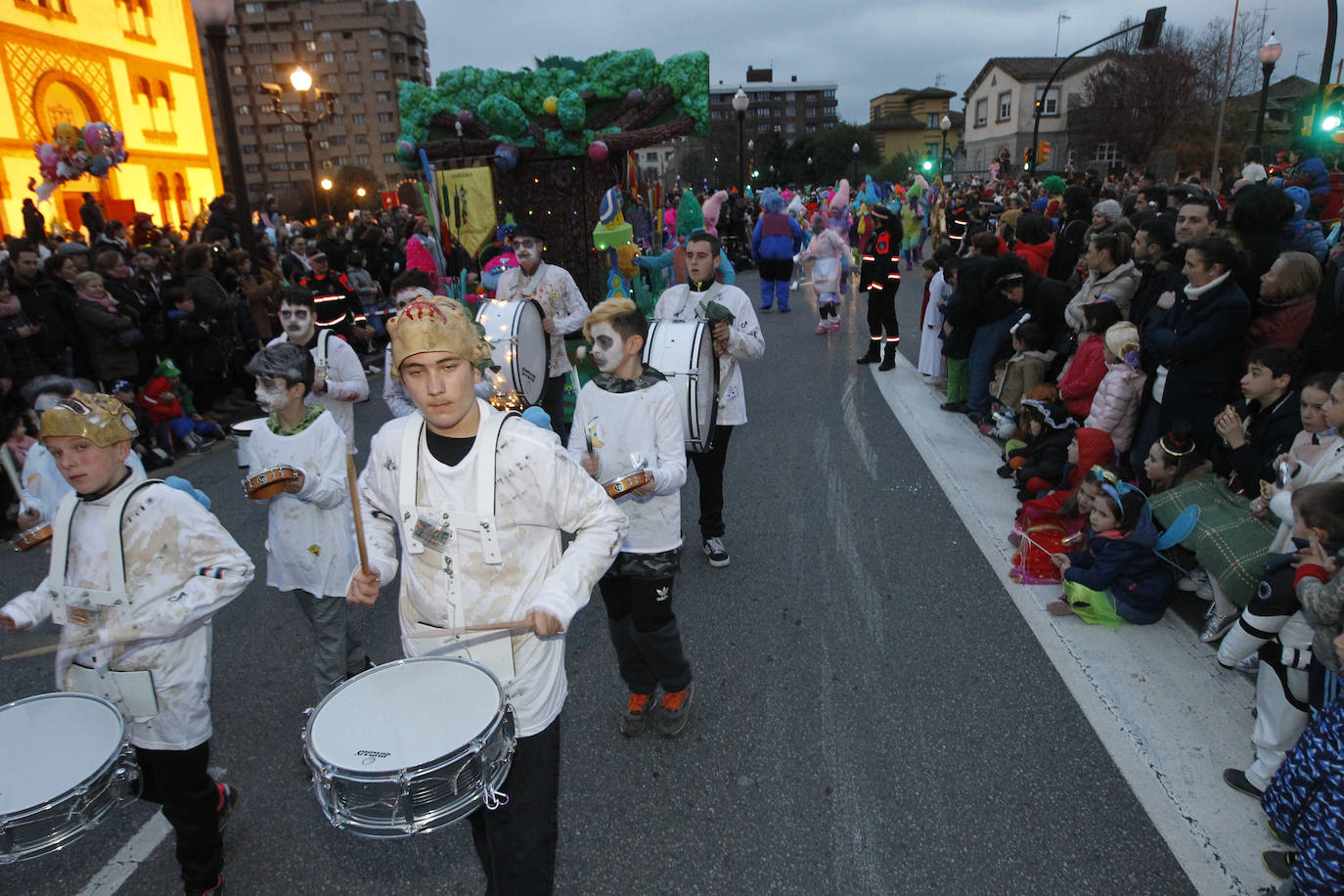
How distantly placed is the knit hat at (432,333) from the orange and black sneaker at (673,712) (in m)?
2.00

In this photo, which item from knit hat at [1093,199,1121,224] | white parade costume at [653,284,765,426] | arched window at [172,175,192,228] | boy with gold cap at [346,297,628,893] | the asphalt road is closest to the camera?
boy with gold cap at [346,297,628,893]

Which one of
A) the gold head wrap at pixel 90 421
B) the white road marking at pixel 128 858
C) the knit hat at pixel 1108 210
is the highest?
the knit hat at pixel 1108 210

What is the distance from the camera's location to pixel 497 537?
208 centimetres

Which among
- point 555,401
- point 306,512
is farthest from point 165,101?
point 306,512

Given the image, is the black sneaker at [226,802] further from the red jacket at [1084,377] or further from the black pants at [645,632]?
the red jacket at [1084,377]

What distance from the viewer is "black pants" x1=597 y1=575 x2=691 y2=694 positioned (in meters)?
3.27

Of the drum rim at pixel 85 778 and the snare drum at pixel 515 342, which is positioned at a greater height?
the snare drum at pixel 515 342

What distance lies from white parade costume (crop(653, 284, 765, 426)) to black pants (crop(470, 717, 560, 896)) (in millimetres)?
2911

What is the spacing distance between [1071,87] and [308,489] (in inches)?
2528

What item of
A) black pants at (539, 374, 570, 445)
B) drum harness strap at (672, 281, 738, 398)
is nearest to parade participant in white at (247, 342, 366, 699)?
drum harness strap at (672, 281, 738, 398)

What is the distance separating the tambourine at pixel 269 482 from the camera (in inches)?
116

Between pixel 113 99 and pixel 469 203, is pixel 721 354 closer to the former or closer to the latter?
pixel 469 203

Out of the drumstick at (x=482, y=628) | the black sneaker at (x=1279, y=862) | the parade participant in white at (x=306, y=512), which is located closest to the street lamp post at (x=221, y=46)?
the parade participant in white at (x=306, y=512)

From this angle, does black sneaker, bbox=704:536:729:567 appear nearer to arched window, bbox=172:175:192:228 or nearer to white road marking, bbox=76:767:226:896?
white road marking, bbox=76:767:226:896
